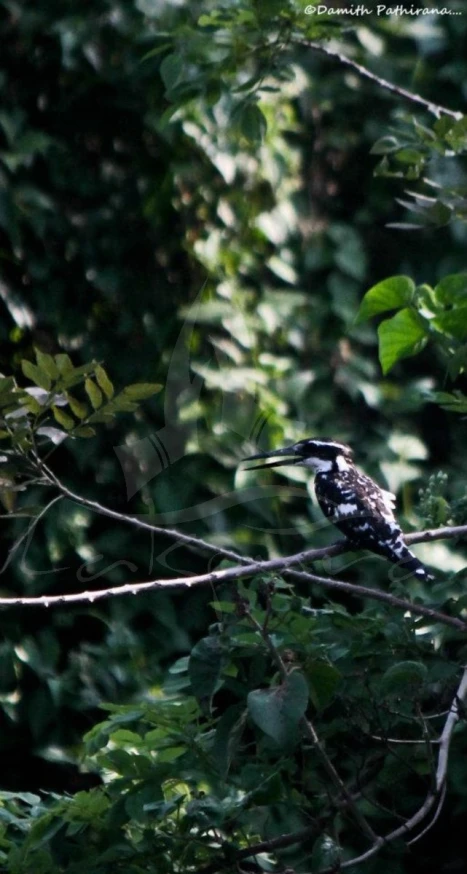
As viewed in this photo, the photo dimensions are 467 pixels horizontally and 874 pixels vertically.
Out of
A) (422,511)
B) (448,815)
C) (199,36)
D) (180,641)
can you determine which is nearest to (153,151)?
(199,36)

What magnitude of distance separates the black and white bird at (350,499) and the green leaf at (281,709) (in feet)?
2.96

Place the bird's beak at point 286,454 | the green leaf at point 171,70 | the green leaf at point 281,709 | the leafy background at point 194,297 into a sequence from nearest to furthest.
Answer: the green leaf at point 281,709
the green leaf at point 171,70
the bird's beak at point 286,454
the leafy background at point 194,297

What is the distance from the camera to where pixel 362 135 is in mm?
3430

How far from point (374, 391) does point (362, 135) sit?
75cm

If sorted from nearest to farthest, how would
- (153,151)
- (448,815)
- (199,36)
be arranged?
(199,36) < (448,815) < (153,151)

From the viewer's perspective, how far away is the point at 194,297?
117 inches

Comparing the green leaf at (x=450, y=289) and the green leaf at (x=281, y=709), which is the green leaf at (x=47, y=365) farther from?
the green leaf at (x=450, y=289)

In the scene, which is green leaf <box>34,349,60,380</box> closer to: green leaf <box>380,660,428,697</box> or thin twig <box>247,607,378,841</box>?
thin twig <box>247,607,378,841</box>

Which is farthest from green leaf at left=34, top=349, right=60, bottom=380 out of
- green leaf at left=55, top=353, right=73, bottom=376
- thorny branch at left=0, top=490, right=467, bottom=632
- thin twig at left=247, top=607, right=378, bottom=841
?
thin twig at left=247, top=607, right=378, bottom=841

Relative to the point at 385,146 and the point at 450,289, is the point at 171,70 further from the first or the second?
the point at 450,289

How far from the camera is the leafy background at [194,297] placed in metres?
2.65

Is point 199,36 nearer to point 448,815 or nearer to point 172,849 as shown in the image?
point 172,849

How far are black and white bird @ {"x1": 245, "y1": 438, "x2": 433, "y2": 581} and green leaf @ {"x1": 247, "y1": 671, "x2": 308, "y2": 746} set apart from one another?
0.90 m

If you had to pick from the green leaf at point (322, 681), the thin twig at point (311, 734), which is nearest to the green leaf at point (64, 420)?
the thin twig at point (311, 734)
